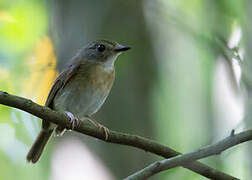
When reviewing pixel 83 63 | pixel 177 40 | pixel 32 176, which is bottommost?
pixel 32 176

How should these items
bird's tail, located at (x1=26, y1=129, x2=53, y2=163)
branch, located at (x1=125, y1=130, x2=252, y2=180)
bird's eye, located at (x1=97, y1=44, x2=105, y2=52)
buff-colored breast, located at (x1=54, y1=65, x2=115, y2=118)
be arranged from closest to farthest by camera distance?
branch, located at (x1=125, y1=130, x2=252, y2=180) < buff-colored breast, located at (x1=54, y1=65, x2=115, y2=118) < bird's tail, located at (x1=26, y1=129, x2=53, y2=163) < bird's eye, located at (x1=97, y1=44, x2=105, y2=52)

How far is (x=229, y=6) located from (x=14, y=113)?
2.23 meters

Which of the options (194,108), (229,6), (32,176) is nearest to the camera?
(229,6)

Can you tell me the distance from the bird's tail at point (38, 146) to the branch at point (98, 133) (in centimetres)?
152

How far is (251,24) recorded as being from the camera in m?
2.60

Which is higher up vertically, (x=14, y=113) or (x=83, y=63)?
(x=83, y=63)

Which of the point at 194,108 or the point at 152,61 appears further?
the point at 194,108

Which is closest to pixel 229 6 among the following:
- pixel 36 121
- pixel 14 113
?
pixel 14 113

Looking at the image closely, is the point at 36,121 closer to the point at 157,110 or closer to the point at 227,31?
the point at 157,110

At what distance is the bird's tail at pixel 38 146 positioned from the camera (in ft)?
14.8

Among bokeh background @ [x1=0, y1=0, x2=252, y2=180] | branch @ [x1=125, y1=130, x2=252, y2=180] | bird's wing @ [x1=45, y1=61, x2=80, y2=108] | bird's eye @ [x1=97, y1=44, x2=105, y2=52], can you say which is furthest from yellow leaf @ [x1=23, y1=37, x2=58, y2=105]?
branch @ [x1=125, y1=130, x2=252, y2=180]

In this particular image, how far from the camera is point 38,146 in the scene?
4.55m

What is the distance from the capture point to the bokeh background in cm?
430

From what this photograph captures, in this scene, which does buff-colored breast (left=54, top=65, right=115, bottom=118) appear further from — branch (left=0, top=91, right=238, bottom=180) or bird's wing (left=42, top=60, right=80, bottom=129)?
branch (left=0, top=91, right=238, bottom=180)
